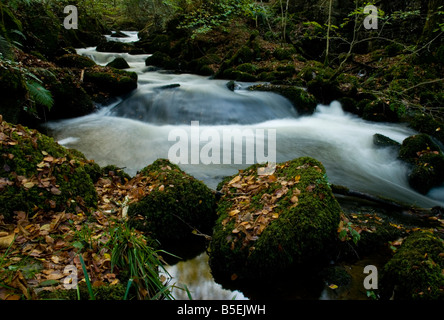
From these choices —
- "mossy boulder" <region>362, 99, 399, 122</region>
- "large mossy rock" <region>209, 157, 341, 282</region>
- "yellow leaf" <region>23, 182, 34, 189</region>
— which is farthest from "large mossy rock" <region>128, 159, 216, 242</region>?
"mossy boulder" <region>362, 99, 399, 122</region>

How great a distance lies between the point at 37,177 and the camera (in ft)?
10.3

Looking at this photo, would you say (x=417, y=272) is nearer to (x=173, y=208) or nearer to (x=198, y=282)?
(x=198, y=282)

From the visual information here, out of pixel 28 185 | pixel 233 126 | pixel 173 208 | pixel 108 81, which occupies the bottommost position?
pixel 173 208

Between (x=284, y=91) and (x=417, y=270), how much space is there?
917cm

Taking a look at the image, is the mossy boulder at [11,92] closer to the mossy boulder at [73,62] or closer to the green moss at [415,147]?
the mossy boulder at [73,62]

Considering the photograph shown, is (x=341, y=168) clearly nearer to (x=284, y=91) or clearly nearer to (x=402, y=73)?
(x=284, y=91)

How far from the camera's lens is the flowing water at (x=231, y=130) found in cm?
Answer: 630

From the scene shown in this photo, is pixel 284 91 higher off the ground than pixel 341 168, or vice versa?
pixel 284 91

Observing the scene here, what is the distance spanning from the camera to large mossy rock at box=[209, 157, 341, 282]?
283 cm

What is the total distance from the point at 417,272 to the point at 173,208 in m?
2.84

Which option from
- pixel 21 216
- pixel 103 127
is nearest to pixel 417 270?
pixel 21 216

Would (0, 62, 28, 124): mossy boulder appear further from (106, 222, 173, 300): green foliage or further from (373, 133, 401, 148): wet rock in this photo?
(373, 133, 401, 148): wet rock

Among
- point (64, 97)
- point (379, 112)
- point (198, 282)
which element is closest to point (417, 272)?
point (198, 282)
